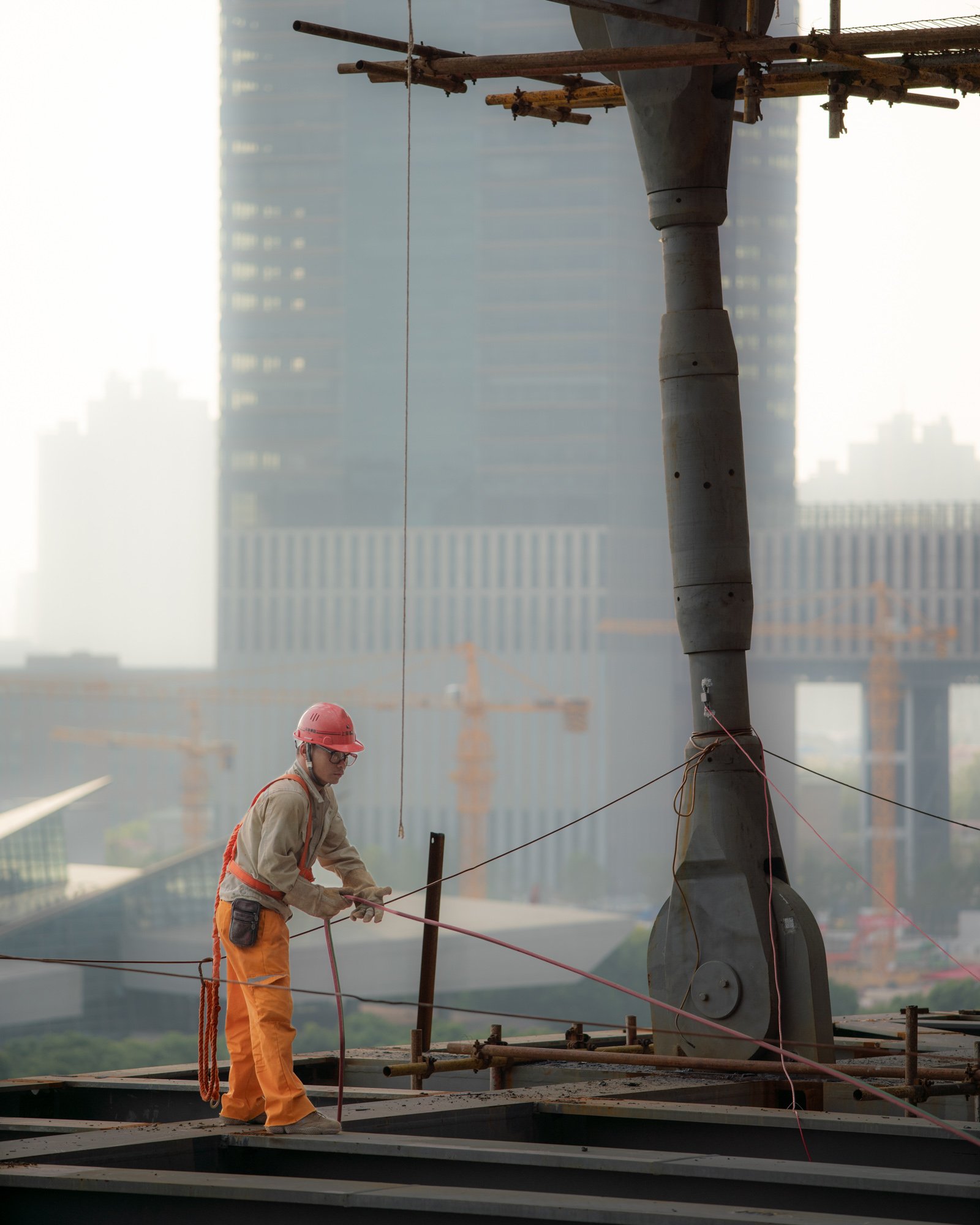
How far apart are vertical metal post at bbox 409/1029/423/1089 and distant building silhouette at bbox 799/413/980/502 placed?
109 meters

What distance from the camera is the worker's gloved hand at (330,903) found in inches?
257

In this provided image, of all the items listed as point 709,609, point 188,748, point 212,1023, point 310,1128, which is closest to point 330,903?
point 310,1128

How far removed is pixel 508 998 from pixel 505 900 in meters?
7.38

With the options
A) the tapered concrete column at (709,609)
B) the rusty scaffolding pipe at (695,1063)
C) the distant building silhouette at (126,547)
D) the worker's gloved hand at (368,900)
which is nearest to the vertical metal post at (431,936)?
the rusty scaffolding pipe at (695,1063)

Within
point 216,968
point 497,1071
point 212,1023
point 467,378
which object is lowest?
point 497,1071

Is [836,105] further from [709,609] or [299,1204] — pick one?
[299,1204]

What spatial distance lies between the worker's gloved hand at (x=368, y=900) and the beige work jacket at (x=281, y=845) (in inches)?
6.3

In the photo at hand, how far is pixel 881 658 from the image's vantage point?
11412cm

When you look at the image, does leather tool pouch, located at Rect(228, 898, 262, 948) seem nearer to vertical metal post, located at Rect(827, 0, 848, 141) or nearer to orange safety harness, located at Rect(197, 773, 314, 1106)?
orange safety harness, located at Rect(197, 773, 314, 1106)

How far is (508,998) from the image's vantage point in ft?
351

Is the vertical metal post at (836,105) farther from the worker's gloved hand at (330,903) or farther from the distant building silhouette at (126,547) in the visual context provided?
the distant building silhouette at (126,547)

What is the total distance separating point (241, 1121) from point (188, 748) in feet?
363

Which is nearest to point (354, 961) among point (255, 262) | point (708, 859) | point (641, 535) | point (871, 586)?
point (641, 535)

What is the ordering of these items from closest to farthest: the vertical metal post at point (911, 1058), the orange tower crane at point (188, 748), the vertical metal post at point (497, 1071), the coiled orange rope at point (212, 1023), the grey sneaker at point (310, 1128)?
the grey sneaker at point (310, 1128) < the coiled orange rope at point (212, 1023) < the vertical metal post at point (911, 1058) < the vertical metal post at point (497, 1071) < the orange tower crane at point (188, 748)
